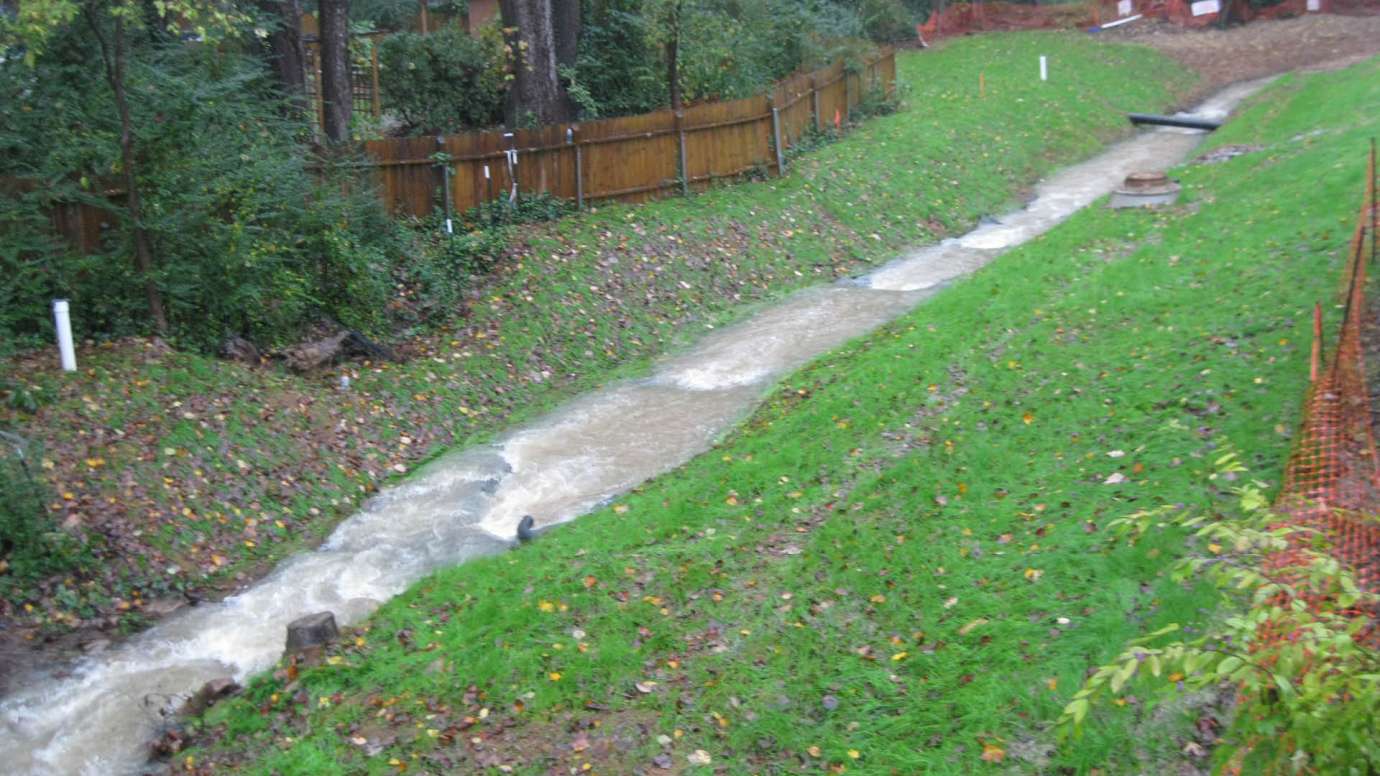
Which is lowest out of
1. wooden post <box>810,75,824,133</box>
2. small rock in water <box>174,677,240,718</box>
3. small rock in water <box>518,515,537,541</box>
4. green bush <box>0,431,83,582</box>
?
small rock in water <box>174,677,240,718</box>

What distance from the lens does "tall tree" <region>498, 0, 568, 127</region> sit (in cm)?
1934

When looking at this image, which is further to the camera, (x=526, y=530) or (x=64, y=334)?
(x=64, y=334)

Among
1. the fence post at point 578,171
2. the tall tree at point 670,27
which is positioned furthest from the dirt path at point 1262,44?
the fence post at point 578,171

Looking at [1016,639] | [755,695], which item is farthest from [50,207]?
[1016,639]

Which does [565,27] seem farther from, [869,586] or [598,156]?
[869,586]

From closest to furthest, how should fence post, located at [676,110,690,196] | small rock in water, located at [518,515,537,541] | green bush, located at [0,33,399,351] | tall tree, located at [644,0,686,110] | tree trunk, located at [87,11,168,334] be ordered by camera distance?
1. small rock in water, located at [518,515,537,541]
2. tree trunk, located at [87,11,168,334]
3. green bush, located at [0,33,399,351]
4. fence post, located at [676,110,690,196]
5. tall tree, located at [644,0,686,110]

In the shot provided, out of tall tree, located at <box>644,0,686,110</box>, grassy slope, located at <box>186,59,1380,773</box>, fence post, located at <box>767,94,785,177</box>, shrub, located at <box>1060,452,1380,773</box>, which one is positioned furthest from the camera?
fence post, located at <box>767,94,785,177</box>

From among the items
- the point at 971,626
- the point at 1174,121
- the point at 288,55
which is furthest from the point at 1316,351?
the point at 1174,121

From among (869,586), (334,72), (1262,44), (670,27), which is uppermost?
(670,27)

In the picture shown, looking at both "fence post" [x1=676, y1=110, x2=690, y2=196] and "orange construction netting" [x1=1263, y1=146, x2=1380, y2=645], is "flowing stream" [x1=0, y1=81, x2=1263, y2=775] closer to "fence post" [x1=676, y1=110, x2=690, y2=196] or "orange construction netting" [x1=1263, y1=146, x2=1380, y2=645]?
"fence post" [x1=676, y1=110, x2=690, y2=196]

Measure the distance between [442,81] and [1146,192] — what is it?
11.9 metres

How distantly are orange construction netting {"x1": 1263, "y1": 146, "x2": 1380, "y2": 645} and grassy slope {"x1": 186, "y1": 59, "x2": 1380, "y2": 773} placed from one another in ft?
1.10

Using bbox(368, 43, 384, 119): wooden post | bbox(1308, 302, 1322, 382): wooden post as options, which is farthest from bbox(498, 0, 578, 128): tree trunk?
bbox(1308, 302, 1322, 382): wooden post

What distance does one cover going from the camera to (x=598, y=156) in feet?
61.1
